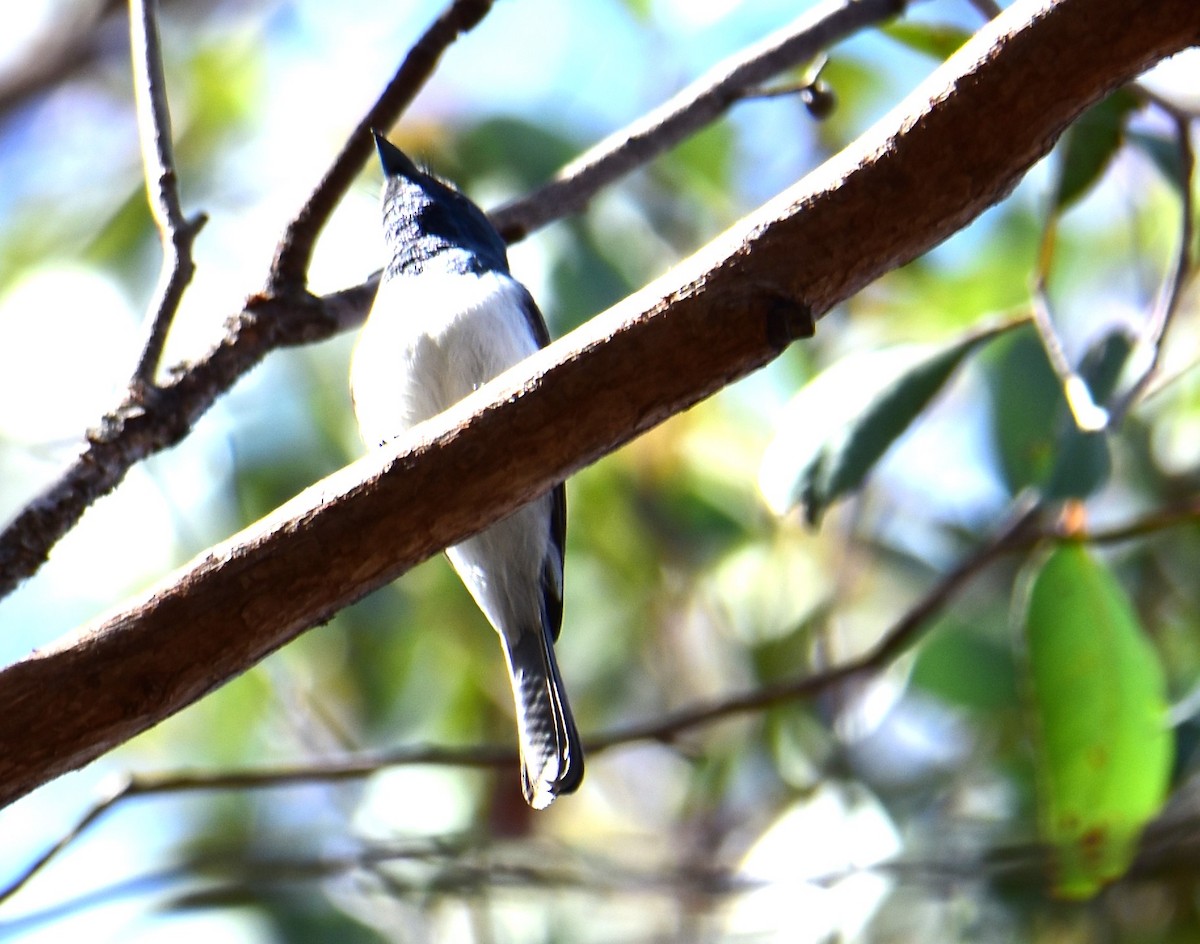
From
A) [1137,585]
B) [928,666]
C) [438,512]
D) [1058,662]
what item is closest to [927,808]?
[928,666]

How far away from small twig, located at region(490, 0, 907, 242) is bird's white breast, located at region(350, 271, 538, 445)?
182mm

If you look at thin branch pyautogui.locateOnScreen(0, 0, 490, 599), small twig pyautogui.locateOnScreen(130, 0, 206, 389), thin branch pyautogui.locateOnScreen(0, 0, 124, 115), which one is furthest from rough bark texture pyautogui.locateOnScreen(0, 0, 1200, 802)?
thin branch pyautogui.locateOnScreen(0, 0, 124, 115)

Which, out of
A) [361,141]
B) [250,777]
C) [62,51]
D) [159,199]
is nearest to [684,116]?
[361,141]

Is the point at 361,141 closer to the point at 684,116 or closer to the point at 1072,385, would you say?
the point at 684,116

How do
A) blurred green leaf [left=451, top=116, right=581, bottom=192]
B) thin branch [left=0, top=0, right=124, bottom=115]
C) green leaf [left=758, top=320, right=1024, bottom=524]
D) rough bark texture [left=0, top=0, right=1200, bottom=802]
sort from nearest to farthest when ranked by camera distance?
rough bark texture [left=0, top=0, right=1200, bottom=802] → green leaf [left=758, top=320, right=1024, bottom=524] → blurred green leaf [left=451, top=116, right=581, bottom=192] → thin branch [left=0, top=0, right=124, bottom=115]

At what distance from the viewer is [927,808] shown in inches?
127

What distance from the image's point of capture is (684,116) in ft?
6.57

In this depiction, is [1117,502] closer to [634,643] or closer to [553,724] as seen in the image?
[634,643]

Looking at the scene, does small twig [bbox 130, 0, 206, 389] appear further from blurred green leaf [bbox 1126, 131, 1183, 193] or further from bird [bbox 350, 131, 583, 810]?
blurred green leaf [bbox 1126, 131, 1183, 193]

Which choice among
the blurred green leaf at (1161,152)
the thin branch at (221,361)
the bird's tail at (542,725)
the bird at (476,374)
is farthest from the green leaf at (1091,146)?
the bird's tail at (542,725)

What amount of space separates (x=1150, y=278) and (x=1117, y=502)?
1.97ft

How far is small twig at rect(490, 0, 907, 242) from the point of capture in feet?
6.55

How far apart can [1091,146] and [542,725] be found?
1.26 m

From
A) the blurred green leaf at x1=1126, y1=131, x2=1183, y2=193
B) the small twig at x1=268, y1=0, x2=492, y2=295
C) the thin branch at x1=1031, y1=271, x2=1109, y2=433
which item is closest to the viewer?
the small twig at x1=268, y1=0, x2=492, y2=295
